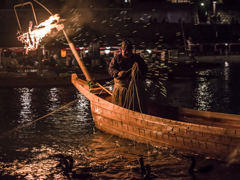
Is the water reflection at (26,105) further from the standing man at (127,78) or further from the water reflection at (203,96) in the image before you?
the water reflection at (203,96)

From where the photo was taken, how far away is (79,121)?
10461 mm

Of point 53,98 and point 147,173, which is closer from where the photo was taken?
point 147,173

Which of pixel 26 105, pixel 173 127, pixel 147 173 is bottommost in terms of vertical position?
pixel 147 173

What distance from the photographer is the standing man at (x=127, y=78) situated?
309 inches

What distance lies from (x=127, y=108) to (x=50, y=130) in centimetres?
258

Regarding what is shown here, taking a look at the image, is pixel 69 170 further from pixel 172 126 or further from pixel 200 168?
pixel 200 168

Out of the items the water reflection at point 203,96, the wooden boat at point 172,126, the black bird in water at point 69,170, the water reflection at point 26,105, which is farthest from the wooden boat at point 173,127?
the water reflection at point 203,96

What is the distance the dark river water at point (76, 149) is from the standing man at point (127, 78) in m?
0.94

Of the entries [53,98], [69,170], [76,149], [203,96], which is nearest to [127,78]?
[76,149]

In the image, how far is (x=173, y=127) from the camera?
6727 millimetres

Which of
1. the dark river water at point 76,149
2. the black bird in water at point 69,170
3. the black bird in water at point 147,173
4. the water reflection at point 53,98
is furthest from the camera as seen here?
the water reflection at point 53,98

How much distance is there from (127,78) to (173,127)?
1.78 m

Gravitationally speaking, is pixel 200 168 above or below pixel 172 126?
below

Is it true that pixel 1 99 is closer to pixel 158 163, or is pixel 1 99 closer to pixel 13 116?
pixel 13 116
